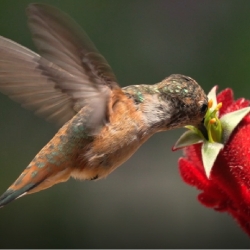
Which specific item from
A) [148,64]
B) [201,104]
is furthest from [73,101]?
[148,64]

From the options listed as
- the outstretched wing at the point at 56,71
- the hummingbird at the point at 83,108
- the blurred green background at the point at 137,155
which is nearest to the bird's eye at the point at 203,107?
the hummingbird at the point at 83,108

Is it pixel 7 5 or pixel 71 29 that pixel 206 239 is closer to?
pixel 7 5

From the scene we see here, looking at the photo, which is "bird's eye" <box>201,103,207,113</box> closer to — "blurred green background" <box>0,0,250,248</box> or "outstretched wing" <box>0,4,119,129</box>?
"outstretched wing" <box>0,4,119,129</box>

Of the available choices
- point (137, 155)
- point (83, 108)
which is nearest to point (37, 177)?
point (83, 108)

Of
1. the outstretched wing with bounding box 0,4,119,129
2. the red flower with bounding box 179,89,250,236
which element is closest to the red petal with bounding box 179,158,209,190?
the red flower with bounding box 179,89,250,236

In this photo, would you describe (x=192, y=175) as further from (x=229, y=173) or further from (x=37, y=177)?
(x=37, y=177)

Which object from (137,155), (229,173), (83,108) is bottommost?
(137,155)

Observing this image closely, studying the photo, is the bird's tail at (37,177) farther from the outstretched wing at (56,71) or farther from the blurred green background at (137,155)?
the blurred green background at (137,155)
